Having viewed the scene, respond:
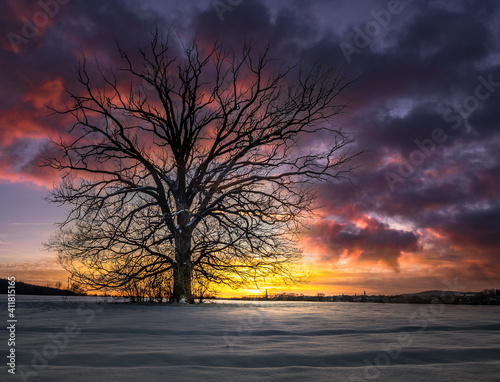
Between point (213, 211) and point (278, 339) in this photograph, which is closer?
point (278, 339)

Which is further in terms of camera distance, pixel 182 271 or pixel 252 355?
pixel 182 271

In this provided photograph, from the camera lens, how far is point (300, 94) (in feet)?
45.0

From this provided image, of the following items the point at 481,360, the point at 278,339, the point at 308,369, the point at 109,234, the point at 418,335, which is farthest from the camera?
the point at 109,234

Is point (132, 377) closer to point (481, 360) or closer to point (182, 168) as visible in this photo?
point (481, 360)

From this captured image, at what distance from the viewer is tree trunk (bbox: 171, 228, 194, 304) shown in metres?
12.7

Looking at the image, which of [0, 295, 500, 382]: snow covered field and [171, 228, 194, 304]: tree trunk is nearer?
[0, 295, 500, 382]: snow covered field

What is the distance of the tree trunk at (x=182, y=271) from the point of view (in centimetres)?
1267

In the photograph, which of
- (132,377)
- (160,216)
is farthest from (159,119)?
(132,377)

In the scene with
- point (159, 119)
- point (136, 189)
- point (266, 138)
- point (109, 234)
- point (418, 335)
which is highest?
point (159, 119)

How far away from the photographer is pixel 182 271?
41.9 feet

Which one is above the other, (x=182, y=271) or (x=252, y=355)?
(x=182, y=271)

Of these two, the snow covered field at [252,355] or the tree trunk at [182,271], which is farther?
the tree trunk at [182,271]

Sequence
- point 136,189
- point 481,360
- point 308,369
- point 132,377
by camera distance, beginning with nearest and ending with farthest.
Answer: point 132,377 < point 308,369 < point 481,360 < point 136,189

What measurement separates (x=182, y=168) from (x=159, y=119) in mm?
1959
